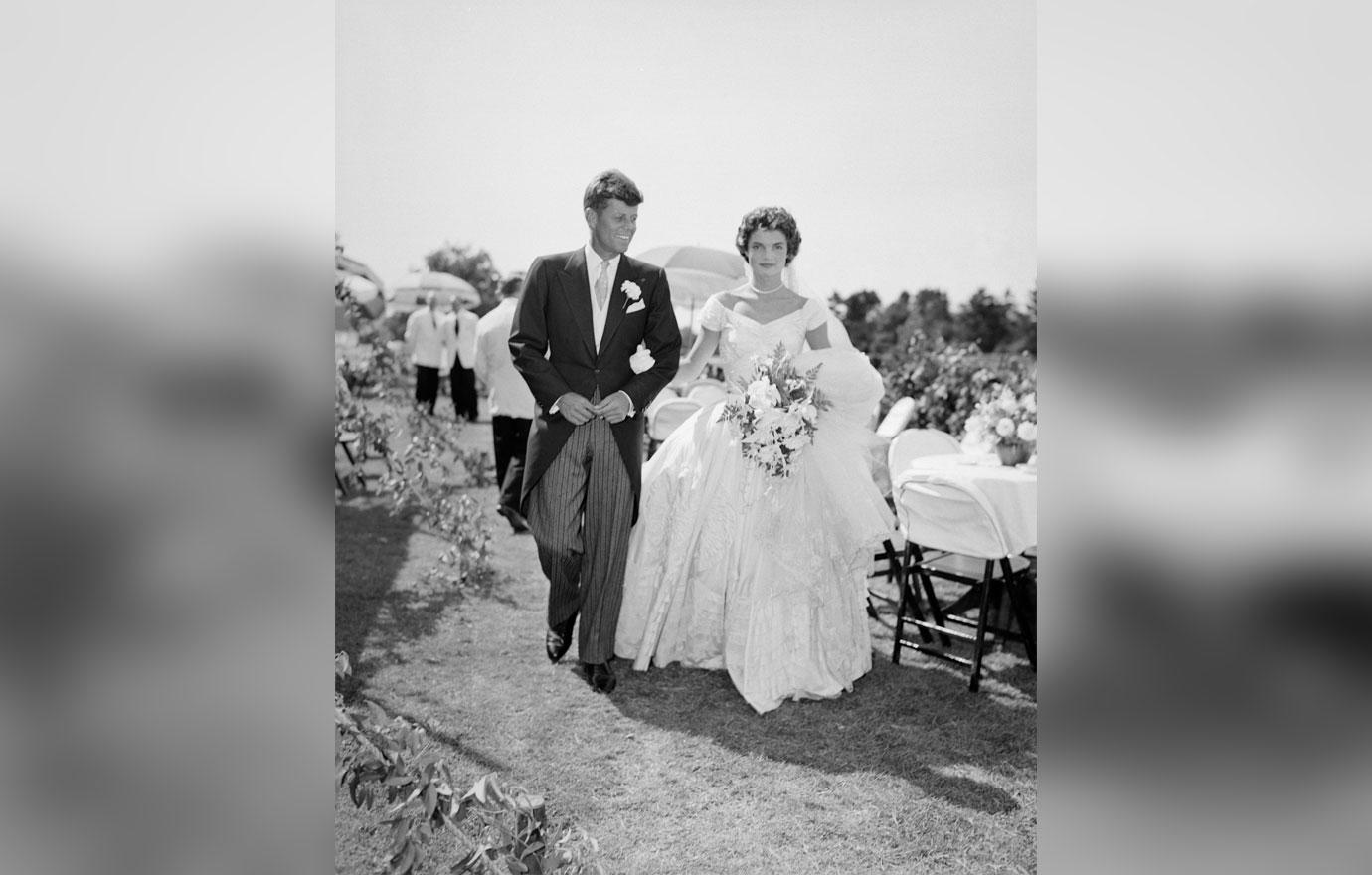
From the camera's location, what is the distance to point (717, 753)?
2947 millimetres

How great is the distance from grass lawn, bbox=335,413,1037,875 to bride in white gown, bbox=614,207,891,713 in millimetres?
152

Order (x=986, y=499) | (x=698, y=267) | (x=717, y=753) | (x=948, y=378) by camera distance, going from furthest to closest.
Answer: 1. (x=948, y=378)
2. (x=698, y=267)
3. (x=986, y=499)
4. (x=717, y=753)

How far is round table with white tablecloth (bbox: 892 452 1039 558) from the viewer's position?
343cm

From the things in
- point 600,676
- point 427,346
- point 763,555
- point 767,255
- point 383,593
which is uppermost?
point 427,346

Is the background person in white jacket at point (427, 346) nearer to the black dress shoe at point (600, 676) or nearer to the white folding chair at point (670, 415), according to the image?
the white folding chair at point (670, 415)

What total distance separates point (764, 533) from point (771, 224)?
125 cm

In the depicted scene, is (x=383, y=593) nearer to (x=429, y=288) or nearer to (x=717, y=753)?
(x=717, y=753)

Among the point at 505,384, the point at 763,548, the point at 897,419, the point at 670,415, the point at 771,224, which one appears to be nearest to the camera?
the point at 763,548

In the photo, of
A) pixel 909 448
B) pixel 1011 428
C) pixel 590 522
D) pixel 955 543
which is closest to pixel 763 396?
pixel 590 522

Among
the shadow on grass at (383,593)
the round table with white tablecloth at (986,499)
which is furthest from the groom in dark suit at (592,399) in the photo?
the round table with white tablecloth at (986,499)

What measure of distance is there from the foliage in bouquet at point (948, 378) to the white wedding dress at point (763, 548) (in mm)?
3175

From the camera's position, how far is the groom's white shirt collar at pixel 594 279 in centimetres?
346
